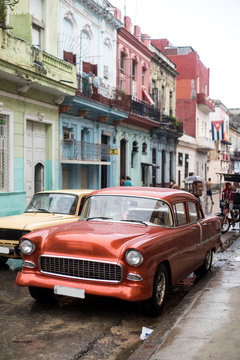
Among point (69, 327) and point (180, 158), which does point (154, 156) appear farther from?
point (69, 327)

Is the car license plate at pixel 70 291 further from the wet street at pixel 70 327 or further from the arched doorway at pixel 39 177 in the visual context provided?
the arched doorway at pixel 39 177

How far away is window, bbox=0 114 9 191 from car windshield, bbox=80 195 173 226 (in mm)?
8423

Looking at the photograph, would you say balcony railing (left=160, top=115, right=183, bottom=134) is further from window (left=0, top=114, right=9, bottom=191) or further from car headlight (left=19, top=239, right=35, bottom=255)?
car headlight (left=19, top=239, right=35, bottom=255)

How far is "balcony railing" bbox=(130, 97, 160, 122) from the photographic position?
24250 millimetres

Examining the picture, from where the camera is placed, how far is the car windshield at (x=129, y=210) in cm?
613

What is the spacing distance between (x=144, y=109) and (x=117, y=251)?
21162mm

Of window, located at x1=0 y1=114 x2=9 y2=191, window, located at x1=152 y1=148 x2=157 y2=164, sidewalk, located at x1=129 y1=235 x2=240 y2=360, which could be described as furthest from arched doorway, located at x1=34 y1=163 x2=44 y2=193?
window, located at x1=152 y1=148 x2=157 y2=164

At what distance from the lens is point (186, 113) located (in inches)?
1597

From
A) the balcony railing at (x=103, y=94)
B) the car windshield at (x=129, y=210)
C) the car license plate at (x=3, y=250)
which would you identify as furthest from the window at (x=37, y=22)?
the car windshield at (x=129, y=210)

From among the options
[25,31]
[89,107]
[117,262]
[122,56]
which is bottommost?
[117,262]

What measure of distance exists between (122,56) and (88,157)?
7.67m

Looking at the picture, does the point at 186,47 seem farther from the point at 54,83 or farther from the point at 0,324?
the point at 0,324

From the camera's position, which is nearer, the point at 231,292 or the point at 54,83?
the point at 231,292

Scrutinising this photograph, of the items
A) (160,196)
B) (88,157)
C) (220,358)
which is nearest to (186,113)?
(88,157)
